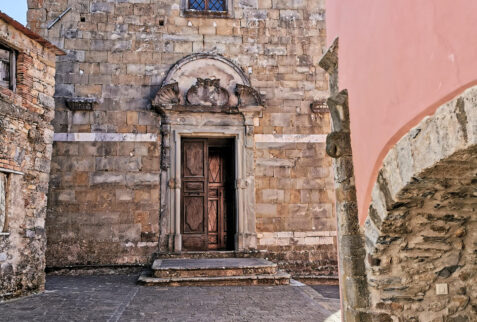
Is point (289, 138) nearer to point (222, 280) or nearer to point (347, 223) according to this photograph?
point (222, 280)

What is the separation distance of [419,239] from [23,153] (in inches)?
217

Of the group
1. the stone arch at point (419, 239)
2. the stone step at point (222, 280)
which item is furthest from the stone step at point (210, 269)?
the stone arch at point (419, 239)

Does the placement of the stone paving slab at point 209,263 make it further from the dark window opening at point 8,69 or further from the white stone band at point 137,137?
the dark window opening at point 8,69

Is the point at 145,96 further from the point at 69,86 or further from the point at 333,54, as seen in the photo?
the point at 333,54

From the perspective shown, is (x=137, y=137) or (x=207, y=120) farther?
(x=207, y=120)

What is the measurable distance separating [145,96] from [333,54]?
5.37 m

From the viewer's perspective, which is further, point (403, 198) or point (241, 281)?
point (241, 281)

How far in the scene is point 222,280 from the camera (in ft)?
22.3

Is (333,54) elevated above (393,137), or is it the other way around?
(333,54)

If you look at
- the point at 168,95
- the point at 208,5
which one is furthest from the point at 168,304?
the point at 208,5

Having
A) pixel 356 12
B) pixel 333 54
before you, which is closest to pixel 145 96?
pixel 333 54

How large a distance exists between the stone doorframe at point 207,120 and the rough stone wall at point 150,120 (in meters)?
0.20

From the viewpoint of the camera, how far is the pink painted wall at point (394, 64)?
2.08m

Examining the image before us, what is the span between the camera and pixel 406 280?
2.97m
